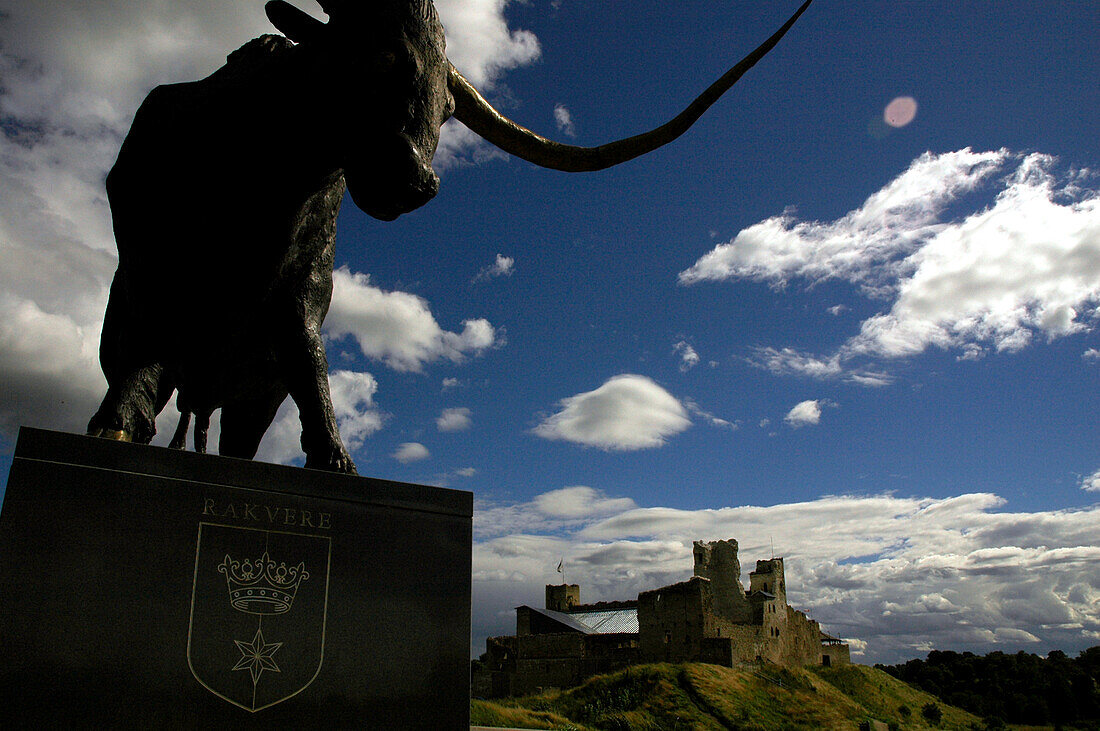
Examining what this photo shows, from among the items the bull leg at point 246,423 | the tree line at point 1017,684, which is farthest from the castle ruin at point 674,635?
the bull leg at point 246,423

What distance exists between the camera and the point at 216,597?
208 centimetres

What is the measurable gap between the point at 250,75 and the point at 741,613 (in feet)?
161

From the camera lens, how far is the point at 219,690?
2.00 metres

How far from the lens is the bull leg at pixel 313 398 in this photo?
9.36 feet

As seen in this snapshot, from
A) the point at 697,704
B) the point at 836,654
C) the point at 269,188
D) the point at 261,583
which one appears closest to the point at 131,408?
the point at 269,188

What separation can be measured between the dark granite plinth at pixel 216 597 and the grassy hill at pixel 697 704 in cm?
1900

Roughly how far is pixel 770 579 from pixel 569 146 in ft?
173

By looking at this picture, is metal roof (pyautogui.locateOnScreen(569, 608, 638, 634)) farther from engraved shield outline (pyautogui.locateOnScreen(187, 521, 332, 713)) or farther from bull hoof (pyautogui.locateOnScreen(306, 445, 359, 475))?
engraved shield outline (pyautogui.locateOnScreen(187, 521, 332, 713))

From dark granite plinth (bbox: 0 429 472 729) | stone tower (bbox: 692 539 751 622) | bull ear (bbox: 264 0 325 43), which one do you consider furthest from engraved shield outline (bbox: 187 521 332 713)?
stone tower (bbox: 692 539 751 622)

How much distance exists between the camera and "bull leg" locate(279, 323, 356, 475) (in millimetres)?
2852

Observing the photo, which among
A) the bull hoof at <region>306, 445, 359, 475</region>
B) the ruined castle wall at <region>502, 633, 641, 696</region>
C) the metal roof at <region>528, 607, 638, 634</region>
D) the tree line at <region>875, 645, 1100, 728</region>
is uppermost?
the bull hoof at <region>306, 445, 359, 475</region>

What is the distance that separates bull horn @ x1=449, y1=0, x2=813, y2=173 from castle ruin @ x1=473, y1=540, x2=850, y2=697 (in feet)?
127

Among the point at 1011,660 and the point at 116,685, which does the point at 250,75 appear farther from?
the point at 1011,660

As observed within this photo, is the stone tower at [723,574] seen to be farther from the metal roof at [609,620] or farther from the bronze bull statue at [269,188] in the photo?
the bronze bull statue at [269,188]
